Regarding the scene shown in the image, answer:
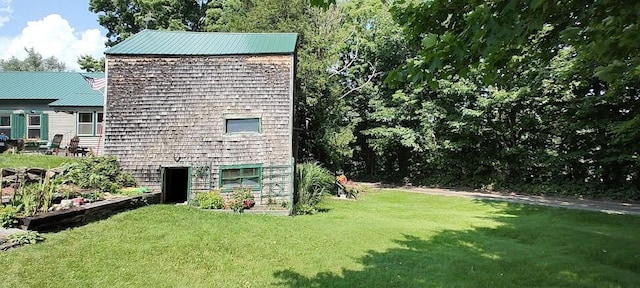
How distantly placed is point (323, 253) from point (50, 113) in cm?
1817

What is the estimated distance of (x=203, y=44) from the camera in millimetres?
14539

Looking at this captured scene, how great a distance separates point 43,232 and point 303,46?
15.4 m

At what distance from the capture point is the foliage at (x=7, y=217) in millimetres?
7068

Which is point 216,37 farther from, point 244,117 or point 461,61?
point 461,61

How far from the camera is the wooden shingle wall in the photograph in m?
13.2

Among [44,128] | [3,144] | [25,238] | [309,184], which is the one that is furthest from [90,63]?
[25,238]

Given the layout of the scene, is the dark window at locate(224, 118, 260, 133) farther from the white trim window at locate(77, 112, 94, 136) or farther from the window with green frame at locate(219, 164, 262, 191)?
the white trim window at locate(77, 112, 94, 136)

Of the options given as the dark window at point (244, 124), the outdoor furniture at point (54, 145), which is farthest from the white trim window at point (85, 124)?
the dark window at point (244, 124)

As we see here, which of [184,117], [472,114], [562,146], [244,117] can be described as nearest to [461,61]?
[244,117]

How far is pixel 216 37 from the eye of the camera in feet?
50.2

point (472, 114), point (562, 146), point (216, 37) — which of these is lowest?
point (562, 146)

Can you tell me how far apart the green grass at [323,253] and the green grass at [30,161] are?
5.71 metres

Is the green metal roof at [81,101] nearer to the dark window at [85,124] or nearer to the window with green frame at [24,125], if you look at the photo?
the dark window at [85,124]

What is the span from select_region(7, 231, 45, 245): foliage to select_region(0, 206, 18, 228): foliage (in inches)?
16.0
